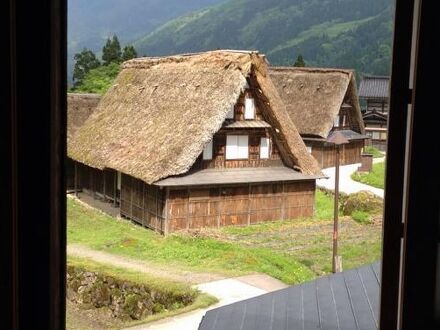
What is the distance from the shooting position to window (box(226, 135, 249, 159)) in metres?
10.5

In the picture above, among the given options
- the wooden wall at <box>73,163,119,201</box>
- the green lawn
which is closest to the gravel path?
the green lawn

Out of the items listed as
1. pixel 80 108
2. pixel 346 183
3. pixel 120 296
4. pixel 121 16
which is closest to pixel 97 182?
pixel 80 108

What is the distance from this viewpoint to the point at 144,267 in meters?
7.44

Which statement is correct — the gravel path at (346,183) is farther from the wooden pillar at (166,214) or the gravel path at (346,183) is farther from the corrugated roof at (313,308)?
the corrugated roof at (313,308)

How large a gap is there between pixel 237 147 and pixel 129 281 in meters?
4.35

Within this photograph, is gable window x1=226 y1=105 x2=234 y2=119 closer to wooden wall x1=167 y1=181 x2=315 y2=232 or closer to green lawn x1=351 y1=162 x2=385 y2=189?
wooden wall x1=167 y1=181 x2=315 y2=232

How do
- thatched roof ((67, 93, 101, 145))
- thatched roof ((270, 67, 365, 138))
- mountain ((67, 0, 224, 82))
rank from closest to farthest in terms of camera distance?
1. thatched roof ((67, 93, 101, 145))
2. thatched roof ((270, 67, 365, 138))
3. mountain ((67, 0, 224, 82))

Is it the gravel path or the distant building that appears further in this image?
the distant building

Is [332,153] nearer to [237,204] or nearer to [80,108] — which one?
Result: [237,204]

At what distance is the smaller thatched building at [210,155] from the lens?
384 inches

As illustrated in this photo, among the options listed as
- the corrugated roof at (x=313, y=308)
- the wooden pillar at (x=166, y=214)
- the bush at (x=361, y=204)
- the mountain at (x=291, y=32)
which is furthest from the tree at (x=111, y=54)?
the corrugated roof at (x=313, y=308)

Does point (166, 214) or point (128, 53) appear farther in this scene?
point (128, 53)

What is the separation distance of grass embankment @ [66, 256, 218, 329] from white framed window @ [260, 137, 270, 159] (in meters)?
4.37

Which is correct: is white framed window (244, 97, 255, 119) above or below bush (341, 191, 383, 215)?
above
